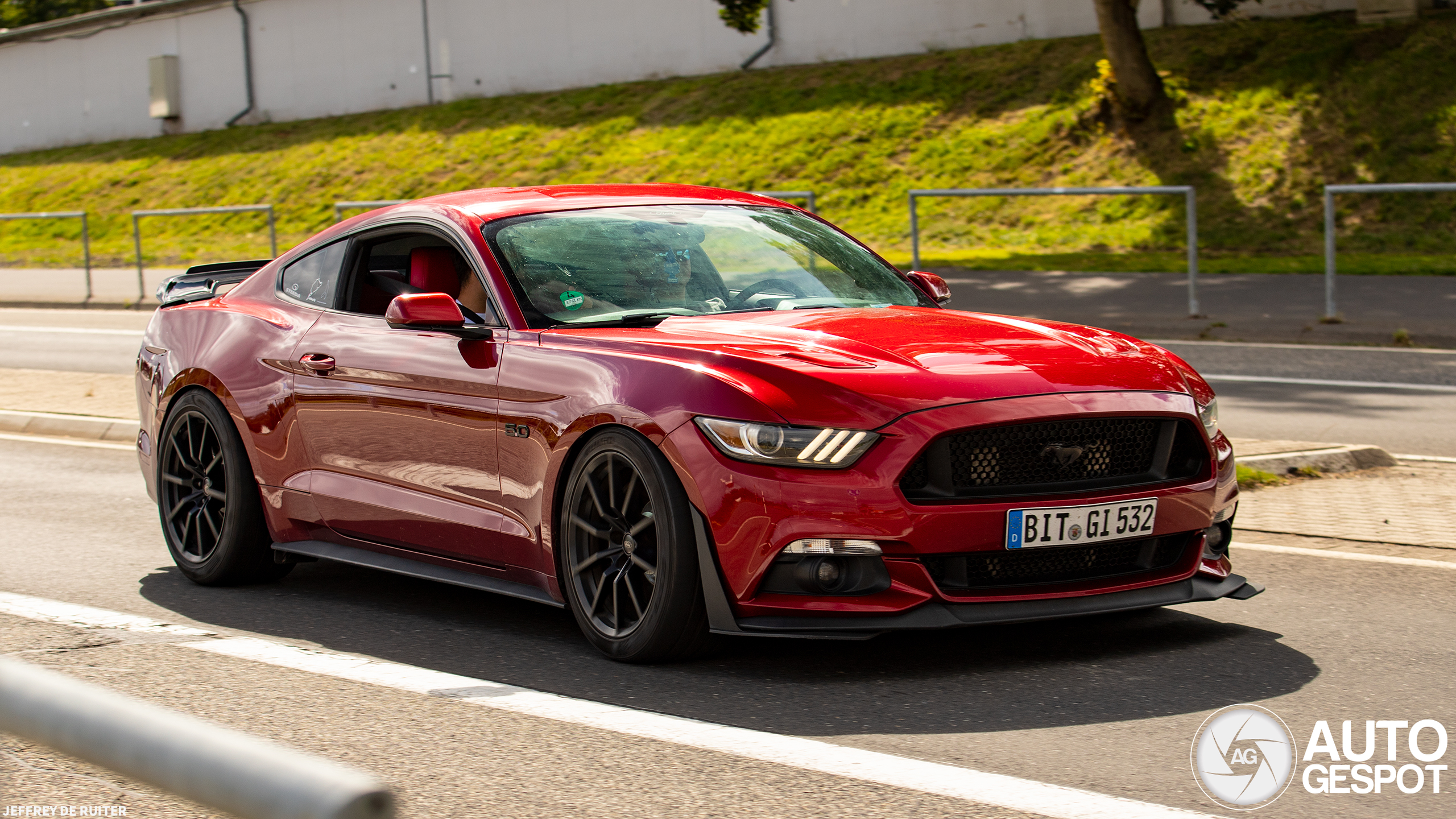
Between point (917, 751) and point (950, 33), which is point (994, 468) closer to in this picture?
point (917, 751)

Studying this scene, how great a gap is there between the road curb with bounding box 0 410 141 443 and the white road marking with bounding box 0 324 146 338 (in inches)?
284

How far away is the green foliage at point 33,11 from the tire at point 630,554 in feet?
219

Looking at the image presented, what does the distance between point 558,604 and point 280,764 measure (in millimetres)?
3978

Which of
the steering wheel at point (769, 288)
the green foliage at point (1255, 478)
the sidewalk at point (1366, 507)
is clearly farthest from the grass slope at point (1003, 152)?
the steering wheel at point (769, 288)

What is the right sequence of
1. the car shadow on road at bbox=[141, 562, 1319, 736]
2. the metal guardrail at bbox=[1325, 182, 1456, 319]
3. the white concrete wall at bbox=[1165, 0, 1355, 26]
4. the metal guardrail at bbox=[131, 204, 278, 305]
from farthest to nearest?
the white concrete wall at bbox=[1165, 0, 1355, 26]
the metal guardrail at bbox=[131, 204, 278, 305]
the metal guardrail at bbox=[1325, 182, 1456, 319]
the car shadow on road at bbox=[141, 562, 1319, 736]

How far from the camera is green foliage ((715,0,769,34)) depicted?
23.5 meters

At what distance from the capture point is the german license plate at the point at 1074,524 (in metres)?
4.83

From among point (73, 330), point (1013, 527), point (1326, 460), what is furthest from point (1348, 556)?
point (73, 330)

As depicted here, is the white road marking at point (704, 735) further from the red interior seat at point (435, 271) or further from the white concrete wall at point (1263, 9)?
the white concrete wall at point (1263, 9)

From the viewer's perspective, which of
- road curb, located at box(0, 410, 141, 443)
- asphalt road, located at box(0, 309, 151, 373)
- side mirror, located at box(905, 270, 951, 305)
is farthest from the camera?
asphalt road, located at box(0, 309, 151, 373)

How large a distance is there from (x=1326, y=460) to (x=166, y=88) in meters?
43.1

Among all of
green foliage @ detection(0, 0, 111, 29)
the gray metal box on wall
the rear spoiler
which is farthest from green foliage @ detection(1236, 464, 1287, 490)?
green foliage @ detection(0, 0, 111, 29)

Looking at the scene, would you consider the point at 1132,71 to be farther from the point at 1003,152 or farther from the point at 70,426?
the point at 70,426

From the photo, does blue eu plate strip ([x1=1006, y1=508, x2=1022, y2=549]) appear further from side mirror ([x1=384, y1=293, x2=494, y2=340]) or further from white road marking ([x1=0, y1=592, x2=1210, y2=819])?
side mirror ([x1=384, y1=293, x2=494, y2=340])
